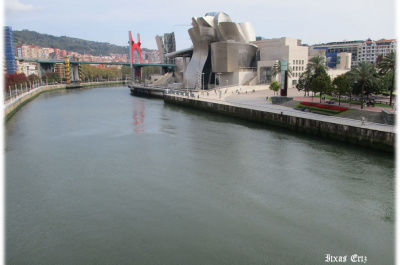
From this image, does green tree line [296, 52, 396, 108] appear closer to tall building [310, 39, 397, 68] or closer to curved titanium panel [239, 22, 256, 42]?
curved titanium panel [239, 22, 256, 42]

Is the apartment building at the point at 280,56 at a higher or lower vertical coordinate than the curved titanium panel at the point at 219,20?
lower

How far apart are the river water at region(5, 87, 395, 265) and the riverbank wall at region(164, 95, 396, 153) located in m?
0.53

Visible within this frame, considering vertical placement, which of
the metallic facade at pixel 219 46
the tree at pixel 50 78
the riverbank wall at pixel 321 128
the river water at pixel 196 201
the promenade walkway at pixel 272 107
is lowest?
the river water at pixel 196 201

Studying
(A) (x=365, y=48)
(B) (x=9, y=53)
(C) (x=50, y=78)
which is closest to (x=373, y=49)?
(A) (x=365, y=48)

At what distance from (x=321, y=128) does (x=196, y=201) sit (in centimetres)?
1045

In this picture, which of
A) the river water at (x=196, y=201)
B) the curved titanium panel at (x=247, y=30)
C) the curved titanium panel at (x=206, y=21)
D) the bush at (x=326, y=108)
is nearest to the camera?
the river water at (x=196, y=201)

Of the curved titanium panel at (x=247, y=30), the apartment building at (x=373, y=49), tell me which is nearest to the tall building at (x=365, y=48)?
the apartment building at (x=373, y=49)

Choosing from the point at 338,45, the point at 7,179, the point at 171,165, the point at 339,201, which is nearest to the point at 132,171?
the point at 171,165

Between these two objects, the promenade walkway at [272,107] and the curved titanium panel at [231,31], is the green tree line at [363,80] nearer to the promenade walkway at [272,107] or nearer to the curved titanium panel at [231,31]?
the promenade walkway at [272,107]

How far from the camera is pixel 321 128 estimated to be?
17.3m

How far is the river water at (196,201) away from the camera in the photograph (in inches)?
283

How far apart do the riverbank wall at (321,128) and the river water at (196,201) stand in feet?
1.75

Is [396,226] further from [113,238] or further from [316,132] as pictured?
[316,132]

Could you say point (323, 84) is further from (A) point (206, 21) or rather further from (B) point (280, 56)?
(A) point (206, 21)
